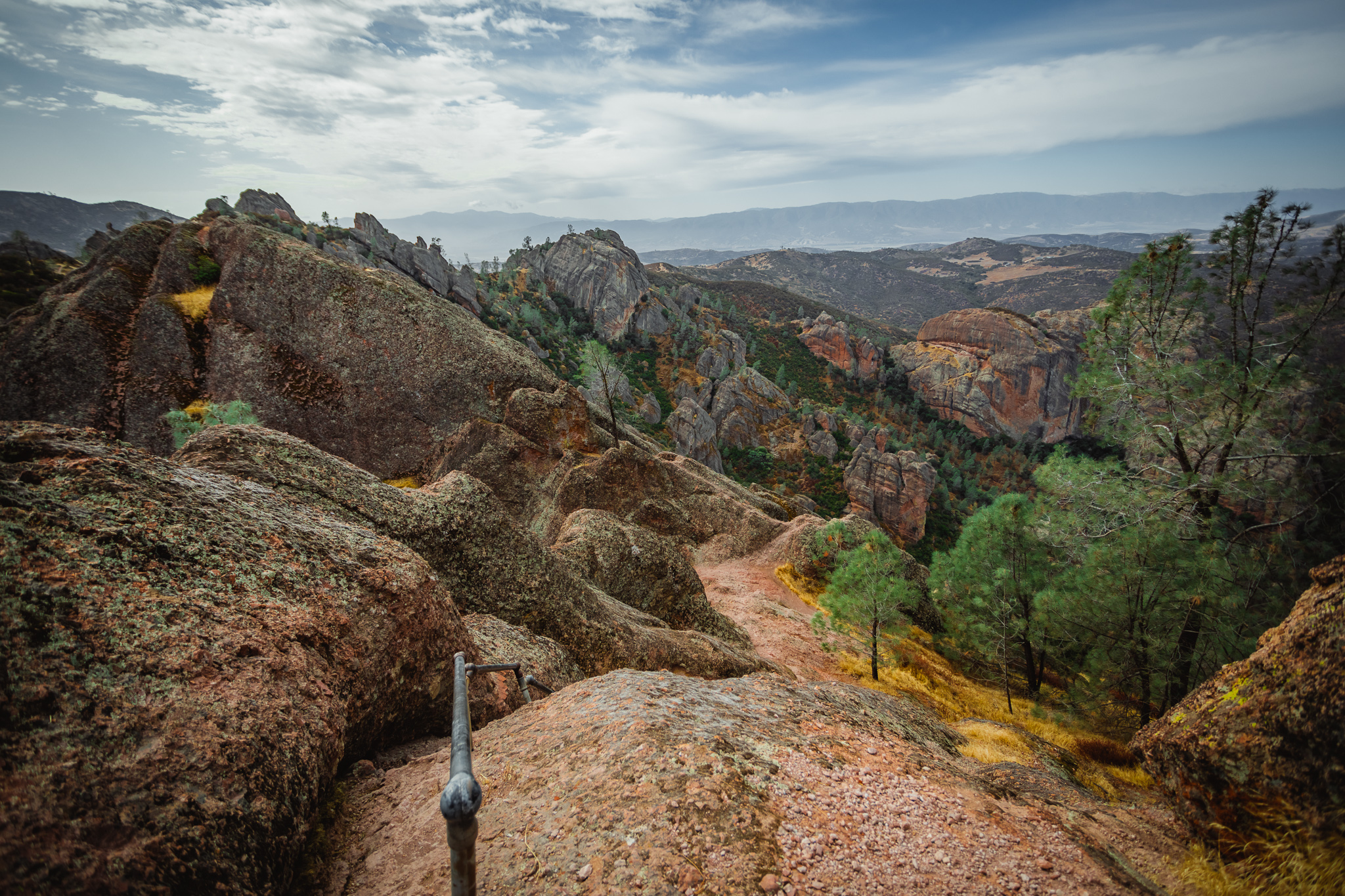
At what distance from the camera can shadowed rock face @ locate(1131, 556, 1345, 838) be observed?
17.7 feet

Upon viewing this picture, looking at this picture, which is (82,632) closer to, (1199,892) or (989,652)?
(1199,892)

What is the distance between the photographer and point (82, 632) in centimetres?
437

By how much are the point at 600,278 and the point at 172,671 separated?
143127 millimetres

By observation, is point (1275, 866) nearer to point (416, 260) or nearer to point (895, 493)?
point (895, 493)

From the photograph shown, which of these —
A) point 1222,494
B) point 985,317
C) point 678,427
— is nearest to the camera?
point 1222,494

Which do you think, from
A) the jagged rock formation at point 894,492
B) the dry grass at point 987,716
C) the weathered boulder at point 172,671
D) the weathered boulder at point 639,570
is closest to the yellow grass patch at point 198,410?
the weathered boulder at point 639,570

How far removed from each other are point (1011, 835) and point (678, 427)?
8288 centimetres

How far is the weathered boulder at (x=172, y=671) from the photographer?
3537mm

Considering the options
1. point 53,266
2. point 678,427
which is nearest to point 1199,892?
point 678,427

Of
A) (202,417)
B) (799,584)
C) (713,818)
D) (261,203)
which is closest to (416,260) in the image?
(261,203)

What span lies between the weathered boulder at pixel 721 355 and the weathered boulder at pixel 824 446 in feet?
83.2

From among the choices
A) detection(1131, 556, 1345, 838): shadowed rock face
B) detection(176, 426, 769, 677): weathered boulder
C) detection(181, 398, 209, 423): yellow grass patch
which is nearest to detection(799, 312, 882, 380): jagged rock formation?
detection(181, 398, 209, 423): yellow grass patch

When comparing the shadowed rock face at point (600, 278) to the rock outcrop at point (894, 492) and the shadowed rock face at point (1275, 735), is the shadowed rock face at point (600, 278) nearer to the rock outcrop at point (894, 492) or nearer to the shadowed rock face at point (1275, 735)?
the rock outcrop at point (894, 492)

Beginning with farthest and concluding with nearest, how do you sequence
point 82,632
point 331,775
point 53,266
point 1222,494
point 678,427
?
1. point 678,427
2. point 53,266
3. point 1222,494
4. point 331,775
5. point 82,632
